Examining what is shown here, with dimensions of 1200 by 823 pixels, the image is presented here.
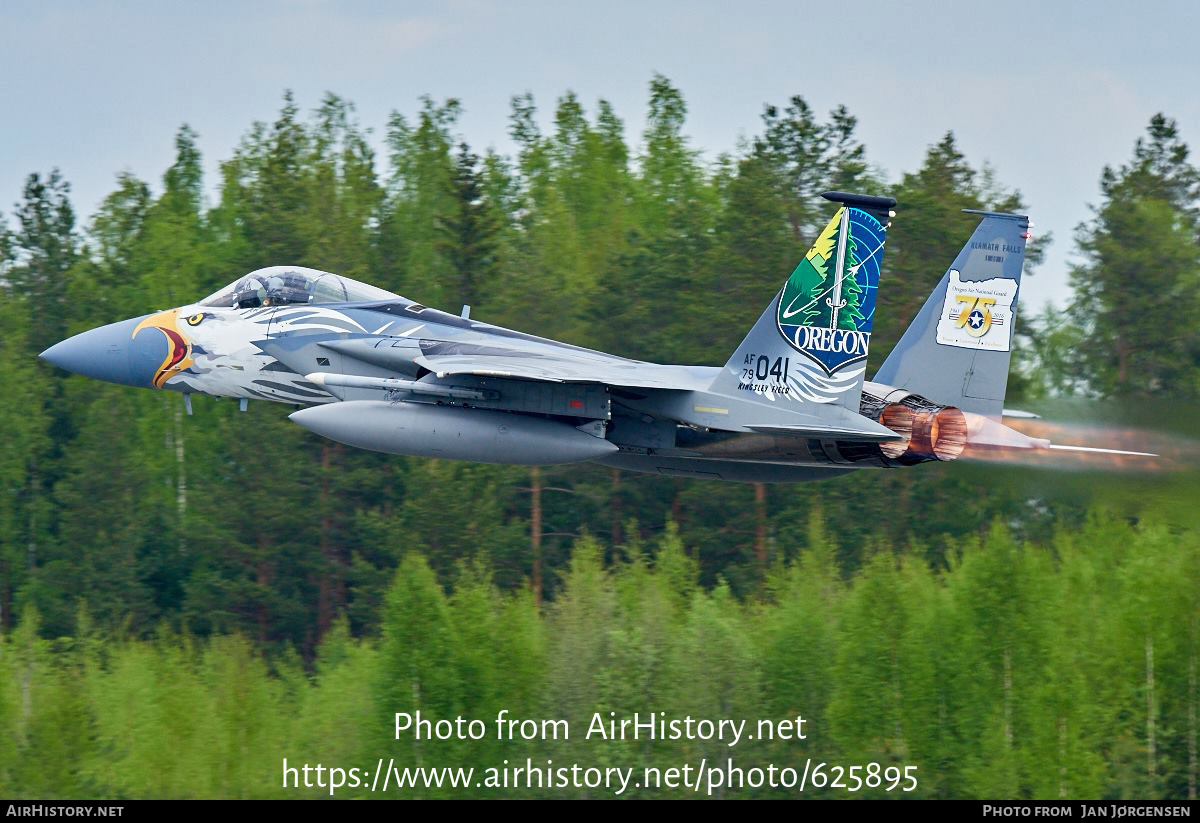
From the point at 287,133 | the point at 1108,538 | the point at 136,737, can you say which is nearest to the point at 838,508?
the point at 1108,538

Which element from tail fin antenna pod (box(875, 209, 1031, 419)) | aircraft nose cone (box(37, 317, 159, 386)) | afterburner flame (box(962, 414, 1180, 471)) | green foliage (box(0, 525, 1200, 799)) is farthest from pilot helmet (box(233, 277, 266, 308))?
green foliage (box(0, 525, 1200, 799))

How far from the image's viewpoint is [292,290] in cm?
2014

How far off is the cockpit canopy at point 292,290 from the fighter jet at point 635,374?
27 mm

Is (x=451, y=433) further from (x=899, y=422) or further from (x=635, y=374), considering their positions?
(x=899, y=422)

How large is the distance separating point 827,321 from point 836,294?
0.31 meters

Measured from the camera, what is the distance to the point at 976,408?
1972 centimetres

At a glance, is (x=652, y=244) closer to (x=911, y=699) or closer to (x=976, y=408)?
(x=911, y=699)

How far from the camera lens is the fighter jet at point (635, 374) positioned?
17.6 metres

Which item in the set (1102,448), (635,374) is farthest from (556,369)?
(1102,448)

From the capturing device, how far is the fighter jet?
17.6 meters

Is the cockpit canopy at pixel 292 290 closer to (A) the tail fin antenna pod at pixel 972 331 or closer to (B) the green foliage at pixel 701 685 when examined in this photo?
(A) the tail fin antenna pod at pixel 972 331

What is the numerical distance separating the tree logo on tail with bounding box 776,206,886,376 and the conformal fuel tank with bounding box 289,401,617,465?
2529 mm

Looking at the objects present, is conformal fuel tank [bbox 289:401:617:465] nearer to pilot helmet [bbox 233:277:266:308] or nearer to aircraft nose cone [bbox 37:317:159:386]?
pilot helmet [bbox 233:277:266:308]
